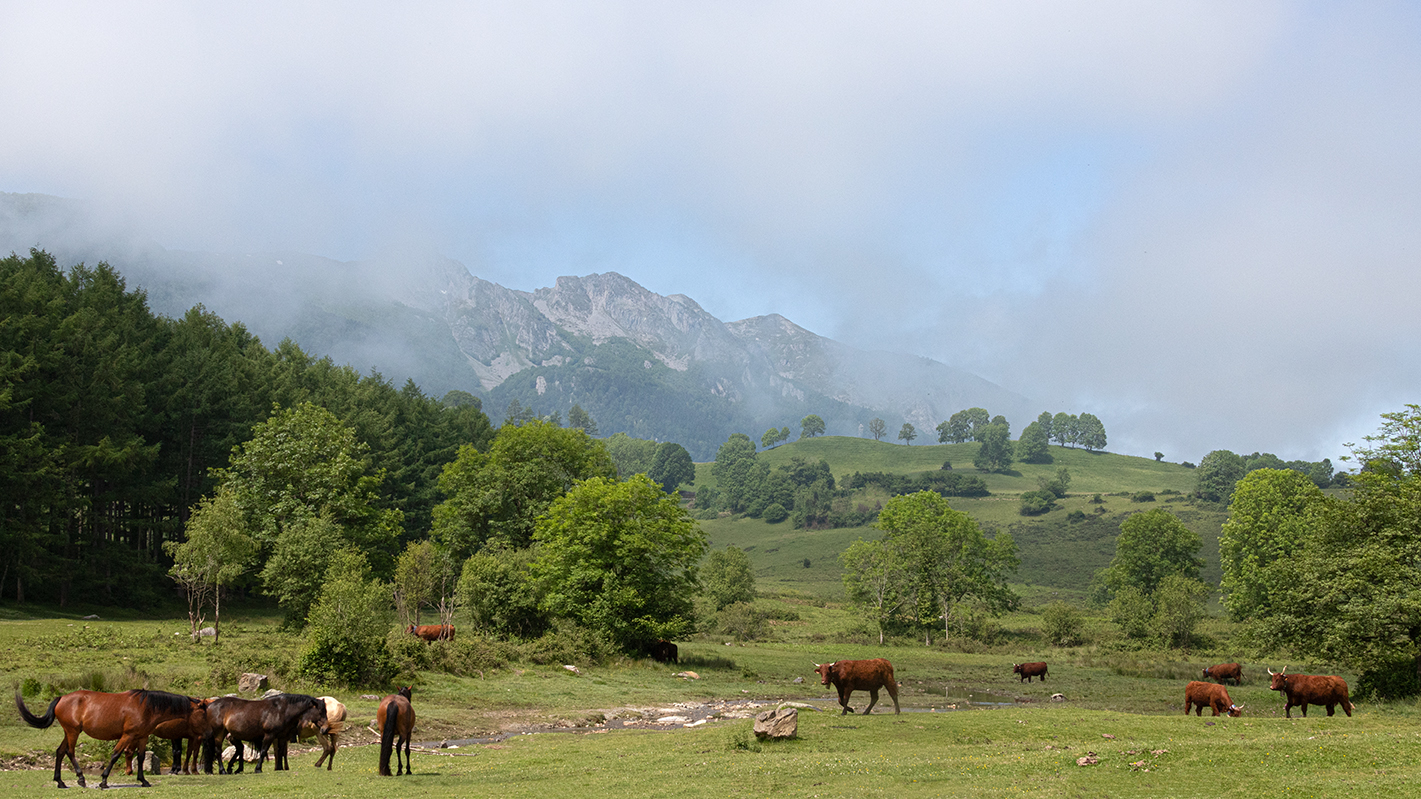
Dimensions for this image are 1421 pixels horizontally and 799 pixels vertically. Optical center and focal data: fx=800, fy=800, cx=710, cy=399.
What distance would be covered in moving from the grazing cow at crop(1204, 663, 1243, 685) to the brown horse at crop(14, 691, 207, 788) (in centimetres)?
4461

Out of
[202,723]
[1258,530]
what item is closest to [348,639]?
[202,723]

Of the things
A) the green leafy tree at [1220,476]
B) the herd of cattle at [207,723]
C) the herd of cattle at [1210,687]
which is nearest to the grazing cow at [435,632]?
the herd of cattle at [207,723]

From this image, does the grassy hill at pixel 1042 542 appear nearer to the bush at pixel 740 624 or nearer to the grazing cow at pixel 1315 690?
the bush at pixel 740 624

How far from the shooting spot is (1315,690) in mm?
27766

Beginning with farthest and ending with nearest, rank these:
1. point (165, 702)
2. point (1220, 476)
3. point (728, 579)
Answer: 1. point (1220, 476)
2. point (728, 579)
3. point (165, 702)

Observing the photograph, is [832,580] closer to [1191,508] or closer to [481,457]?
[1191,508]

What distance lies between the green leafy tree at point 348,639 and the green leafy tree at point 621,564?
49.0ft

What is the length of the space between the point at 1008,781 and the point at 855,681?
13008mm

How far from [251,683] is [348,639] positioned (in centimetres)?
424

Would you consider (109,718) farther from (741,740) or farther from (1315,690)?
(1315,690)

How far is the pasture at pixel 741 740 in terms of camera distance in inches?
587

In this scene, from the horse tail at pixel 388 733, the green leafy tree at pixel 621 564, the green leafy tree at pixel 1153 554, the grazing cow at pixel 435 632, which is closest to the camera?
the horse tail at pixel 388 733

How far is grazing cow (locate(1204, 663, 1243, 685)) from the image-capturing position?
4106cm

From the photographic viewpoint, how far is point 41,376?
171 feet
